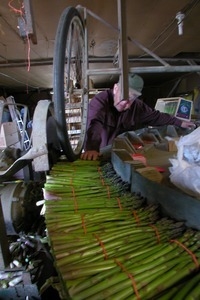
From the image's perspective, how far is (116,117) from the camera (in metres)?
2.47

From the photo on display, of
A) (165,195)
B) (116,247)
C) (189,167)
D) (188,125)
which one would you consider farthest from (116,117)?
(116,247)

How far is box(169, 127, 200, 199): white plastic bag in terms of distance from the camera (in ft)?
3.01

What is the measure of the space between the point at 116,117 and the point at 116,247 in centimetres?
190

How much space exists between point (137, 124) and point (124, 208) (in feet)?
6.20

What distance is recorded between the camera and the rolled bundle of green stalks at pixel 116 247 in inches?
21.5

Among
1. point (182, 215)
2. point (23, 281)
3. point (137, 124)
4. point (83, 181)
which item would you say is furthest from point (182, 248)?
point (137, 124)

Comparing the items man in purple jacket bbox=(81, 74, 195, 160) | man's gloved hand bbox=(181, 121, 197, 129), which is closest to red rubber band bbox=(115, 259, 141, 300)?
man in purple jacket bbox=(81, 74, 195, 160)

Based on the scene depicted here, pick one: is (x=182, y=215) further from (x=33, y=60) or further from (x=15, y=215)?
(x=33, y=60)

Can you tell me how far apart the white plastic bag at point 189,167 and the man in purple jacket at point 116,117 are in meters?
0.90

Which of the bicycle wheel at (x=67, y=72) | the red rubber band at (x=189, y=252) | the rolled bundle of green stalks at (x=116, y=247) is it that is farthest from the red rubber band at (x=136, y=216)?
the bicycle wheel at (x=67, y=72)

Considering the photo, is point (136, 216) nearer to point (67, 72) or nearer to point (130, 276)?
point (130, 276)

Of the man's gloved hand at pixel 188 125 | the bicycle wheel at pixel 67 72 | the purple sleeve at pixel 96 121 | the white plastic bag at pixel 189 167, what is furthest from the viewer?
the man's gloved hand at pixel 188 125

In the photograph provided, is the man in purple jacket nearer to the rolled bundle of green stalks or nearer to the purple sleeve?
the purple sleeve

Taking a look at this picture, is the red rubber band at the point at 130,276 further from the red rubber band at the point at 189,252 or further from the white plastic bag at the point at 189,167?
the white plastic bag at the point at 189,167
